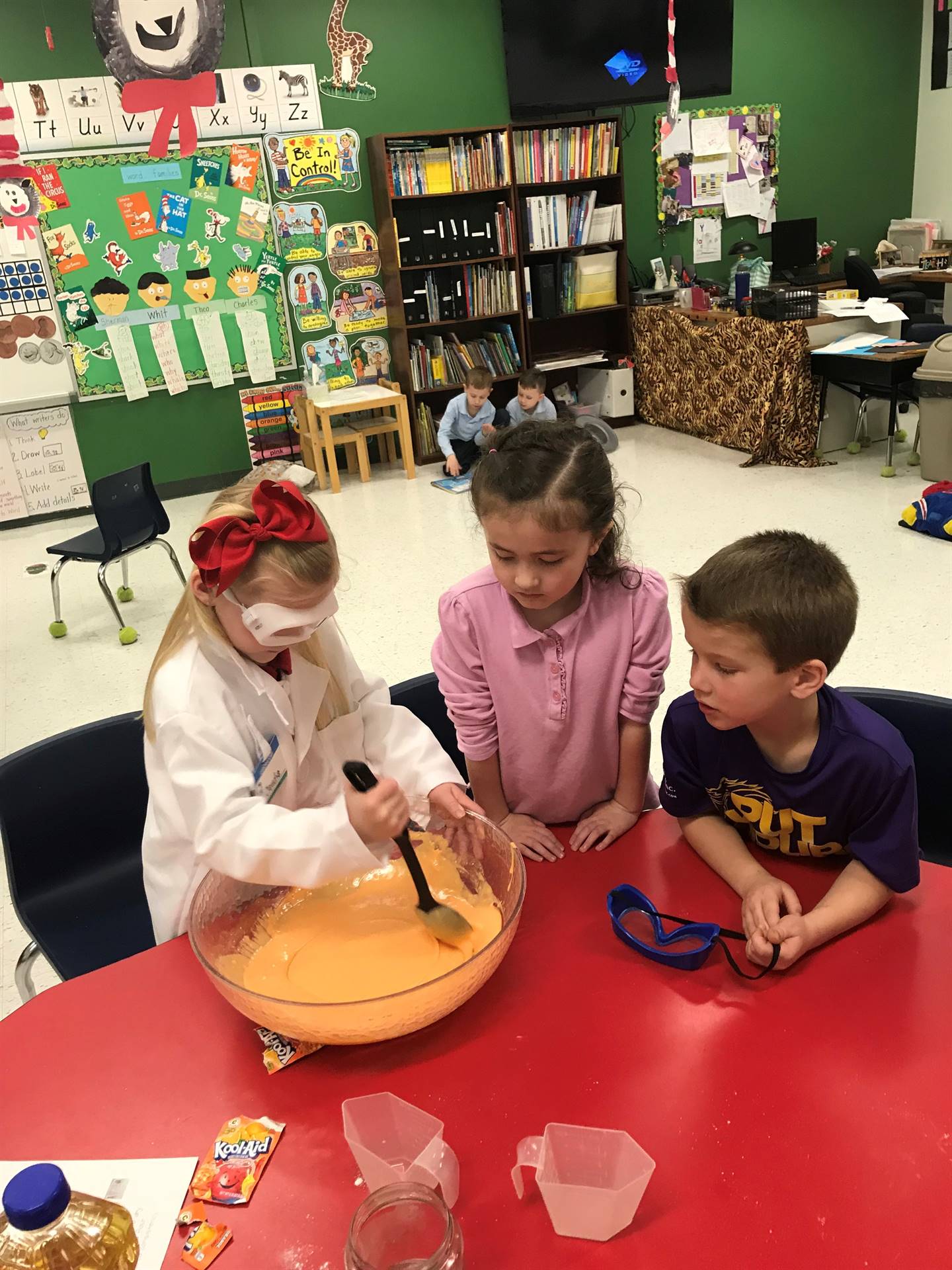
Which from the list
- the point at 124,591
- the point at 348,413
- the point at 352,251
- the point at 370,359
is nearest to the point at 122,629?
the point at 124,591

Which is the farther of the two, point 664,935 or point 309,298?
point 309,298

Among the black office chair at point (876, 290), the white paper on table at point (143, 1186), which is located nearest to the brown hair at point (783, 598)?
the white paper on table at point (143, 1186)

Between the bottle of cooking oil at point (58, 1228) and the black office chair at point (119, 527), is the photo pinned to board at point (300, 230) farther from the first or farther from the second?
the bottle of cooking oil at point (58, 1228)

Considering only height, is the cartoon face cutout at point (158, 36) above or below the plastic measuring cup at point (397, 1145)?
above

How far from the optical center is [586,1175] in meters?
0.79

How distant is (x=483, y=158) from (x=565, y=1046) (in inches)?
244

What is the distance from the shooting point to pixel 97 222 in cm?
559

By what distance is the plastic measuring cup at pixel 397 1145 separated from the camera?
2.58 ft

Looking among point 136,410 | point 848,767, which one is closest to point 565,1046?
point 848,767

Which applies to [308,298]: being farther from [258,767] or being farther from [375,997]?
[375,997]

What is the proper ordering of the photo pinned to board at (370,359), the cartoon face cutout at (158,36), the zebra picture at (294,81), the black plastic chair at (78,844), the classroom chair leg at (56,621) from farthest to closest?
the photo pinned to board at (370,359) < the zebra picture at (294,81) < the cartoon face cutout at (158,36) < the classroom chair leg at (56,621) < the black plastic chair at (78,844)

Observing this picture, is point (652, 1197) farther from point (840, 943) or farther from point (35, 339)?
point (35, 339)

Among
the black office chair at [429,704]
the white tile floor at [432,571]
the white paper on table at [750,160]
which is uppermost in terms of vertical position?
the white paper on table at [750,160]

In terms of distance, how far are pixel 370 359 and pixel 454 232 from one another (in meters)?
0.98
